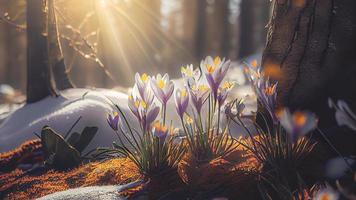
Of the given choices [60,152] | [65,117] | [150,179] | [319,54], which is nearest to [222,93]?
[150,179]

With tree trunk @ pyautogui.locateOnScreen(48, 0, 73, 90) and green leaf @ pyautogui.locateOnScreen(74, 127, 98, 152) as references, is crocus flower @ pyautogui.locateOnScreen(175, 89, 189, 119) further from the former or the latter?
tree trunk @ pyautogui.locateOnScreen(48, 0, 73, 90)

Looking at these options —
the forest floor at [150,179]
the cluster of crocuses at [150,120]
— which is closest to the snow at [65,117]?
the forest floor at [150,179]

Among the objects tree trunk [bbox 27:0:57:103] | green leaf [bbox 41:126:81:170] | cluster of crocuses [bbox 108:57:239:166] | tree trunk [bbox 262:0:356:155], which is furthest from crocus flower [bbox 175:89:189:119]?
tree trunk [bbox 27:0:57:103]

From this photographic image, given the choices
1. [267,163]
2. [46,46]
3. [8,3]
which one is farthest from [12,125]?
[267,163]

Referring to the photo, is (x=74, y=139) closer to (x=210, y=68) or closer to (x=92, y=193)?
(x=92, y=193)

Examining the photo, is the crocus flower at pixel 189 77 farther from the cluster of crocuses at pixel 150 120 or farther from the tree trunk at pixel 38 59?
the tree trunk at pixel 38 59
